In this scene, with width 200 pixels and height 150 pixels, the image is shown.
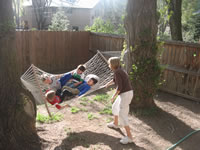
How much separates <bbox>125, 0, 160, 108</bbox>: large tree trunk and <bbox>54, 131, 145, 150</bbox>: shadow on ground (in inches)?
47.8

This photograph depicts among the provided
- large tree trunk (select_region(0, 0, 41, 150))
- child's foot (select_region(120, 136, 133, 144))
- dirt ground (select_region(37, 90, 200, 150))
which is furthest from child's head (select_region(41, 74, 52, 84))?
child's foot (select_region(120, 136, 133, 144))

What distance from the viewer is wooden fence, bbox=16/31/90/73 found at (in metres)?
6.71

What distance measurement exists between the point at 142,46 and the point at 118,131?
1.64 m

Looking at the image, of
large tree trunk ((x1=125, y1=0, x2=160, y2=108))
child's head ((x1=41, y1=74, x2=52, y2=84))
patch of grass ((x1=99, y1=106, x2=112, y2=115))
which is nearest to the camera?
large tree trunk ((x1=125, y1=0, x2=160, y2=108))

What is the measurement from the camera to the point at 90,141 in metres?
2.95

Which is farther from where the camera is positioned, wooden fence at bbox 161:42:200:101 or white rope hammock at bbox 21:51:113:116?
wooden fence at bbox 161:42:200:101

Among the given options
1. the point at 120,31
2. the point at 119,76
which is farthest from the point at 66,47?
the point at 119,76

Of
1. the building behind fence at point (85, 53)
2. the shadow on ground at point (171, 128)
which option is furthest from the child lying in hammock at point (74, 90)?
the building behind fence at point (85, 53)

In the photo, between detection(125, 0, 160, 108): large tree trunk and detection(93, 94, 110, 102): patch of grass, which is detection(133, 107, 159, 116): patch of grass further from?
detection(93, 94, 110, 102): patch of grass

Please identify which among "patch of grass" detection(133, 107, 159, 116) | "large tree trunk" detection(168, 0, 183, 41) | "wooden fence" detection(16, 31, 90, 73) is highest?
"large tree trunk" detection(168, 0, 183, 41)

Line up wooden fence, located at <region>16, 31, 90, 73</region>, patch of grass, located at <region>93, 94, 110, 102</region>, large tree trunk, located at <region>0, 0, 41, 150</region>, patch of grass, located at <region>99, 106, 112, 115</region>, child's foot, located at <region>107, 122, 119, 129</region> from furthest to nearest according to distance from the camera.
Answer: wooden fence, located at <region>16, 31, 90, 73</region>, patch of grass, located at <region>93, 94, 110, 102</region>, patch of grass, located at <region>99, 106, 112, 115</region>, child's foot, located at <region>107, 122, 119, 129</region>, large tree trunk, located at <region>0, 0, 41, 150</region>

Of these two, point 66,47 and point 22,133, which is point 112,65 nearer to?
point 22,133

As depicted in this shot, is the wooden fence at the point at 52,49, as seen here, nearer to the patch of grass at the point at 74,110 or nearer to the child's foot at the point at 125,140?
the patch of grass at the point at 74,110

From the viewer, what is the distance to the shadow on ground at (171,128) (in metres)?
2.97
